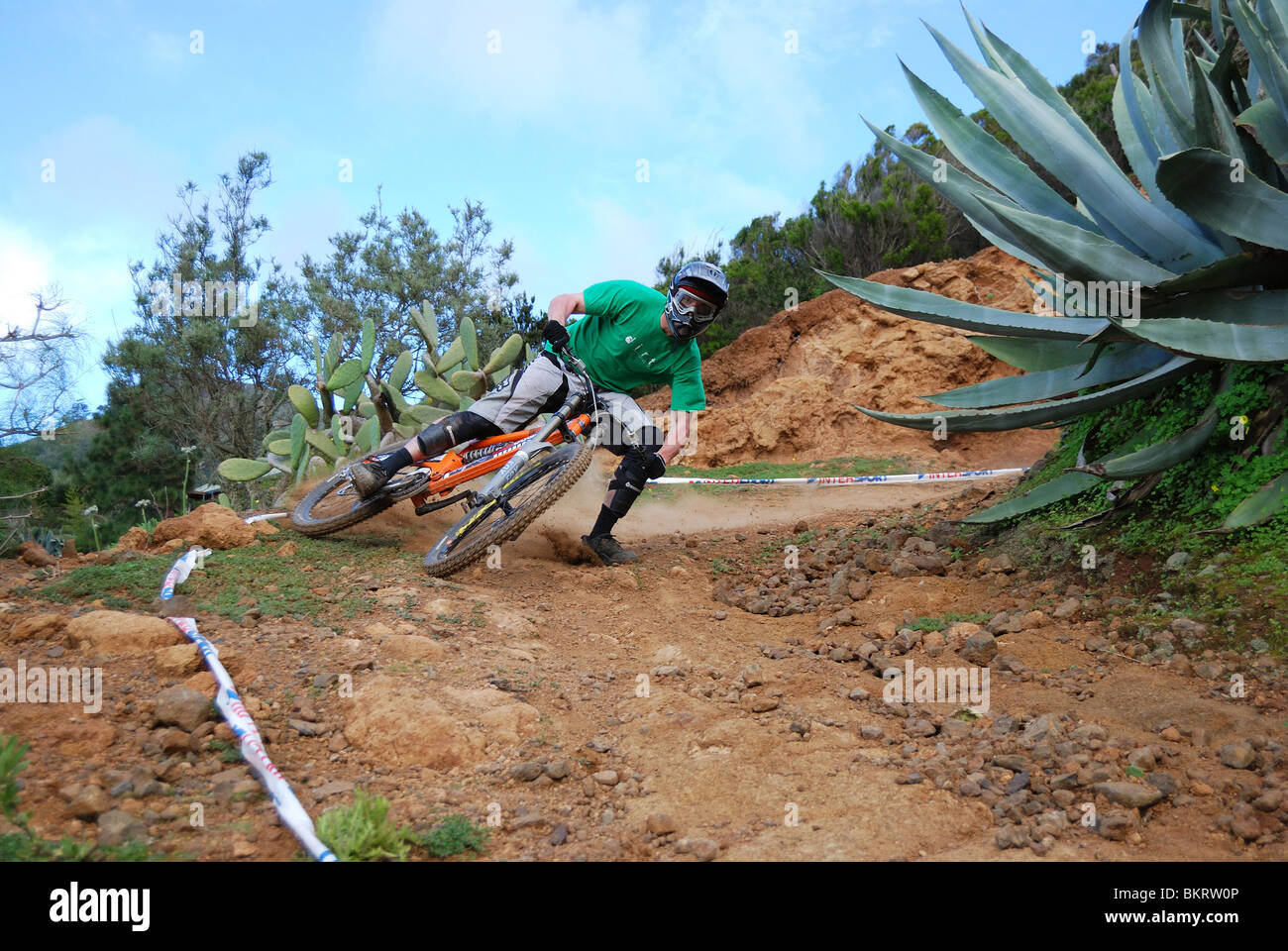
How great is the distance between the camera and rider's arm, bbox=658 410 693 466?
16.6 ft

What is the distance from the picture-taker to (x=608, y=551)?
214 inches

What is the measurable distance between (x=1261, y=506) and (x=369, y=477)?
4182 mm

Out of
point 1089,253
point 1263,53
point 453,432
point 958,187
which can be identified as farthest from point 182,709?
point 1263,53

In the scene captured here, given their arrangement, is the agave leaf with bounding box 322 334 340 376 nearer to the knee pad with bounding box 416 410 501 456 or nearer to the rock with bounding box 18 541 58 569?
the knee pad with bounding box 416 410 501 456

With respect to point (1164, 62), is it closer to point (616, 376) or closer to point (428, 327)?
point (616, 376)

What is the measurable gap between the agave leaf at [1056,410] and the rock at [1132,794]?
174cm

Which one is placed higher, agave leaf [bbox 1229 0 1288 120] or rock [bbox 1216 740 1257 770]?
agave leaf [bbox 1229 0 1288 120]

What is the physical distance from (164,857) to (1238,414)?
3964 mm

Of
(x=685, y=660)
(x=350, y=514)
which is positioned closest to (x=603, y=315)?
(x=350, y=514)

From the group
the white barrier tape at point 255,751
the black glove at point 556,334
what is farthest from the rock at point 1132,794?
the black glove at point 556,334

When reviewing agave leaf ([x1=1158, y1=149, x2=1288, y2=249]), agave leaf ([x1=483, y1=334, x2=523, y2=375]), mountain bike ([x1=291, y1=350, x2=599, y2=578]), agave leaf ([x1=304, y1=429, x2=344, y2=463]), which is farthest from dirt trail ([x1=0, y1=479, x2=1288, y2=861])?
agave leaf ([x1=483, y1=334, x2=523, y2=375])

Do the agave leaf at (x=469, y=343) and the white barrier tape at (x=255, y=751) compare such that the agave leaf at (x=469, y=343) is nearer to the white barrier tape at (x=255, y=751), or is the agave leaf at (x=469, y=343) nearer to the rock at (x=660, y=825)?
the white barrier tape at (x=255, y=751)

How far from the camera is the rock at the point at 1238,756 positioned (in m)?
2.31

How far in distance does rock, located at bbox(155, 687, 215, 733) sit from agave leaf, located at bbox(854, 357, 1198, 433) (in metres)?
2.66
